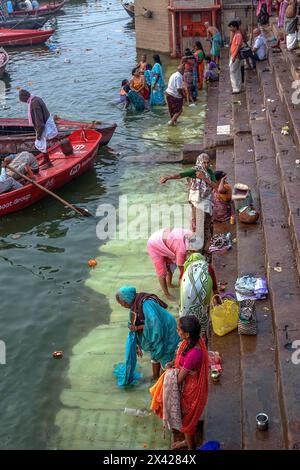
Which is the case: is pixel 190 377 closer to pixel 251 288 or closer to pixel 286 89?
pixel 251 288

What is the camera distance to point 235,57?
45.8 ft

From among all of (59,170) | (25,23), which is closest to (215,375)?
(59,170)

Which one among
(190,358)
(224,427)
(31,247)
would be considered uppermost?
(190,358)

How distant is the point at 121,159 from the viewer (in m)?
13.6

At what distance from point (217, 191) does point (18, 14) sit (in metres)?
29.2

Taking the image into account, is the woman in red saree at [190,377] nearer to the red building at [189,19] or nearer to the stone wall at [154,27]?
the red building at [189,19]

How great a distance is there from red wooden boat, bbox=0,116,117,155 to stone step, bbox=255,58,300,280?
3357 mm

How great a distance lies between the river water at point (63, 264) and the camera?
6797 millimetres

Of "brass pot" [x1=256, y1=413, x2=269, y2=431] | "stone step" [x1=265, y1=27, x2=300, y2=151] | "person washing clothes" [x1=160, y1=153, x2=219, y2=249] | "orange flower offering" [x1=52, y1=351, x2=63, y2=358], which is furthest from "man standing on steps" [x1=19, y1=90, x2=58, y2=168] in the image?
"brass pot" [x1=256, y1=413, x2=269, y2=431]

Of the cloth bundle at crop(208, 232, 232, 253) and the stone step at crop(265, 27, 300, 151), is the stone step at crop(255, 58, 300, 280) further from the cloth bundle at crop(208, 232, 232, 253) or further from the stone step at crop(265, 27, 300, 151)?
the cloth bundle at crop(208, 232, 232, 253)

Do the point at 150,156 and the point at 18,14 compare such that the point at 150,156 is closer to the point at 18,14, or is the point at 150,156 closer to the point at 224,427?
the point at 224,427

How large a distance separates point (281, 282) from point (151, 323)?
1.69 metres

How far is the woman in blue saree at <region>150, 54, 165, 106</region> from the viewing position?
1628cm

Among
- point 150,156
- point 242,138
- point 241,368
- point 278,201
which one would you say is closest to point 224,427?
point 241,368
